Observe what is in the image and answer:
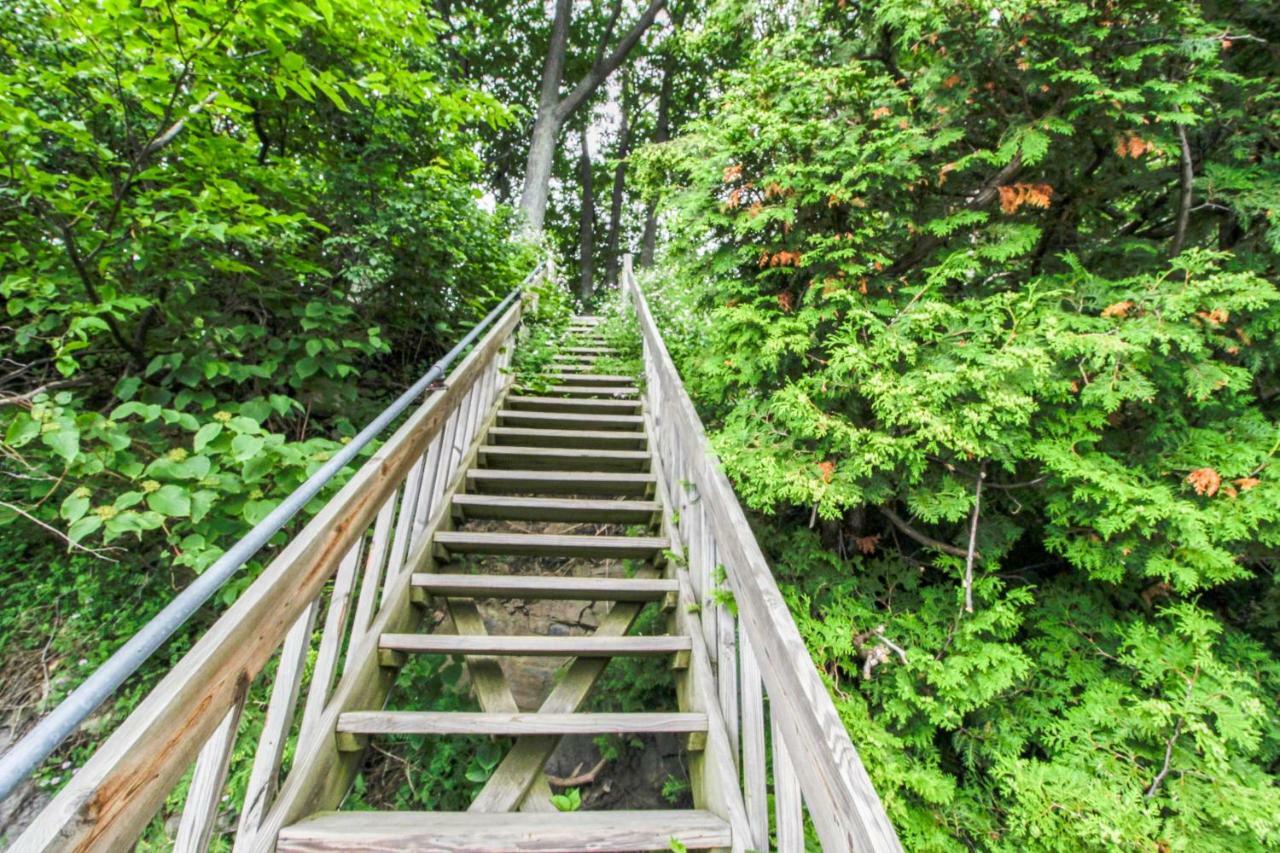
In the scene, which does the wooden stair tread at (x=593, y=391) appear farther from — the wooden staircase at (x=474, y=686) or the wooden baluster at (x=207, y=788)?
the wooden baluster at (x=207, y=788)

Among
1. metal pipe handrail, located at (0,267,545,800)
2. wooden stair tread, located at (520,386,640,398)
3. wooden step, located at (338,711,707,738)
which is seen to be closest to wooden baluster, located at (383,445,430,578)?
wooden step, located at (338,711,707,738)

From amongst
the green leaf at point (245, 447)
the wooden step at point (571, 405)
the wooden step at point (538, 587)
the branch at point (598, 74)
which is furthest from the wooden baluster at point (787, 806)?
the branch at point (598, 74)

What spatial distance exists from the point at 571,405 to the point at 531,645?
243 centimetres

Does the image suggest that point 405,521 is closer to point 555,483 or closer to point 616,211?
point 555,483

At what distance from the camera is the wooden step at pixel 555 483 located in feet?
9.63

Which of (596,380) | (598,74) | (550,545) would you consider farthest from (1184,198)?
(598,74)

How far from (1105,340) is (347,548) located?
2497mm

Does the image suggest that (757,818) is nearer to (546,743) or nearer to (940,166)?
(546,743)

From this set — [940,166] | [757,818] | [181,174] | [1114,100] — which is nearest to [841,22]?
[940,166]

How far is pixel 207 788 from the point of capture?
1.10m

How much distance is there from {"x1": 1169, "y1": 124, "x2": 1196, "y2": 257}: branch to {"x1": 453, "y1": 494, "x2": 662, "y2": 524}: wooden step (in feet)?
7.84

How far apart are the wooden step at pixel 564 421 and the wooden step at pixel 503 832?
263 centimetres

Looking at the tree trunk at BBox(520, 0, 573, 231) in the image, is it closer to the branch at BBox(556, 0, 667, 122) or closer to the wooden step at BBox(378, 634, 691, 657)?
the branch at BBox(556, 0, 667, 122)

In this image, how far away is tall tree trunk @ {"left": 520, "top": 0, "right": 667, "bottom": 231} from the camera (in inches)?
301
